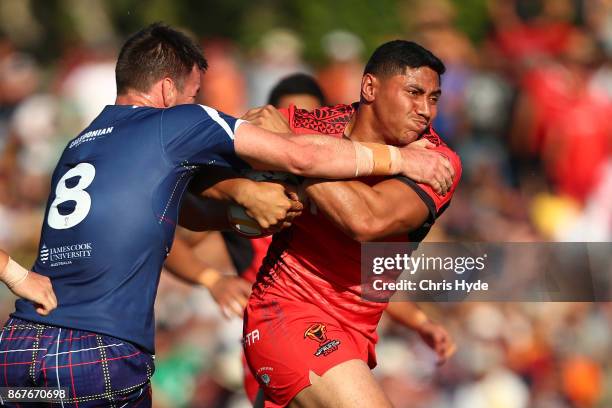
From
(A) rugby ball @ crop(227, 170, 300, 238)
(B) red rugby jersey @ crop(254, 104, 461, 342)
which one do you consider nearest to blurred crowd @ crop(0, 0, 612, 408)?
(B) red rugby jersey @ crop(254, 104, 461, 342)

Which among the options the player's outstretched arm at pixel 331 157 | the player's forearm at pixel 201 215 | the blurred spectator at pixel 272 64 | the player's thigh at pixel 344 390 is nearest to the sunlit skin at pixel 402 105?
the player's outstretched arm at pixel 331 157

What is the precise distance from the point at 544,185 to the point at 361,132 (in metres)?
5.29

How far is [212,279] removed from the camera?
21.2ft

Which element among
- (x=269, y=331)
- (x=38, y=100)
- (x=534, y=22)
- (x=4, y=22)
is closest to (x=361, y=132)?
(x=269, y=331)

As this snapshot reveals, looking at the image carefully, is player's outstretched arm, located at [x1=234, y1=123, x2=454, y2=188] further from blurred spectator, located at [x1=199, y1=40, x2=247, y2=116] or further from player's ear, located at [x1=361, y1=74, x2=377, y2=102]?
blurred spectator, located at [x1=199, y1=40, x2=247, y2=116]

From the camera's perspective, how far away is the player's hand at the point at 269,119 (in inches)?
199

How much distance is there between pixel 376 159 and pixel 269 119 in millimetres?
627

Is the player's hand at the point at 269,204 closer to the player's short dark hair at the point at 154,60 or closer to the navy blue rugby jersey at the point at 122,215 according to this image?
the navy blue rugby jersey at the point at 122,215

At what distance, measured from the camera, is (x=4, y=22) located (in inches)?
630

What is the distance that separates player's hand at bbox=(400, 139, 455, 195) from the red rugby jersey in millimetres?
98

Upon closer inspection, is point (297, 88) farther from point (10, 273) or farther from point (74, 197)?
point (10, 273)

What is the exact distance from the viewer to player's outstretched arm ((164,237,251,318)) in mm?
6250

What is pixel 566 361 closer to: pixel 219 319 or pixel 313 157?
pixel 219 319

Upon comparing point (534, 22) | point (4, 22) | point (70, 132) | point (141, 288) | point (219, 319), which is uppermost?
point (4, 22)
